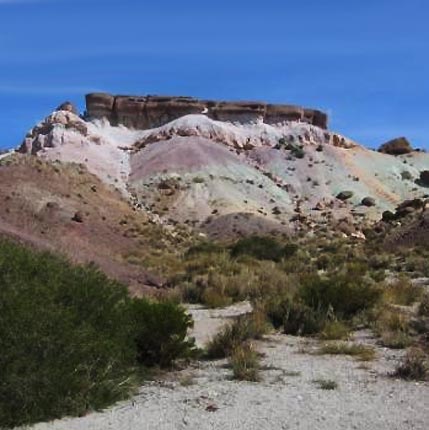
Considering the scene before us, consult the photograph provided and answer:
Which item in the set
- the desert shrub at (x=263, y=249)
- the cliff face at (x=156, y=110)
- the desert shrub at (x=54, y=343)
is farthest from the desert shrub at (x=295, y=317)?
the cliff face at (x=156, y=110)

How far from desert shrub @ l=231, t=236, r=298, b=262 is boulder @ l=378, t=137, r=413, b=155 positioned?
5665cm

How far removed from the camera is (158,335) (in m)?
12.7

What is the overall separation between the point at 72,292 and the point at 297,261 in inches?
1005

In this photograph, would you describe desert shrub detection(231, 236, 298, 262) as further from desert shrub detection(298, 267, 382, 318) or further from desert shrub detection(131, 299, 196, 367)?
desert shrub detection(131, 299, 196, 367)

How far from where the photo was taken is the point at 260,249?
40000 mm

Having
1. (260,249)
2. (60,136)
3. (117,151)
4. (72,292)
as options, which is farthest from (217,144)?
(72,292)

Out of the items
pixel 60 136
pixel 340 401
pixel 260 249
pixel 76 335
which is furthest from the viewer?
pixel 60 136

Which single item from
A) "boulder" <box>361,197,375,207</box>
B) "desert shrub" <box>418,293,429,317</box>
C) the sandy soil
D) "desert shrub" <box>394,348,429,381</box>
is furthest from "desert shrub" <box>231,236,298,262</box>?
"boulder" <box>361,197,375,207</box>

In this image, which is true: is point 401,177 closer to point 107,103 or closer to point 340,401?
point 107,103

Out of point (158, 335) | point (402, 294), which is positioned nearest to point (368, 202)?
point (402, 294)

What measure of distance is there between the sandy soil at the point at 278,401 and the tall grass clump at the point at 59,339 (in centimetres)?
29

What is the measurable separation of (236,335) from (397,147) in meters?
84.7

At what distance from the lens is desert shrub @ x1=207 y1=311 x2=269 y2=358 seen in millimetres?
13953

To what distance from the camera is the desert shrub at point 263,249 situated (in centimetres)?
3934
